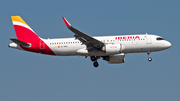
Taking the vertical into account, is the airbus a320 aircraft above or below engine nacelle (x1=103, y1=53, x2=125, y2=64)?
above

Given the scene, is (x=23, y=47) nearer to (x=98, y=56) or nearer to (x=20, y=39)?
(x=20, y=39)

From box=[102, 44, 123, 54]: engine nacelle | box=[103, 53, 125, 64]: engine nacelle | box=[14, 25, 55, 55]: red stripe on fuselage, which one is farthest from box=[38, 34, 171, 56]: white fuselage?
box=[103, 53, 125, 64]: engine nacelle

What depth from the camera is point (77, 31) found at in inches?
1810

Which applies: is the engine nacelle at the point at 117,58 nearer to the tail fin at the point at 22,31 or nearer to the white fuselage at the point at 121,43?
the white fuselage at the point at 121,43

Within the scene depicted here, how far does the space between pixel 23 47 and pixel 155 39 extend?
20.0m

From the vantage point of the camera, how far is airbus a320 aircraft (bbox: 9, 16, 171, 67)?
4856 centimetres

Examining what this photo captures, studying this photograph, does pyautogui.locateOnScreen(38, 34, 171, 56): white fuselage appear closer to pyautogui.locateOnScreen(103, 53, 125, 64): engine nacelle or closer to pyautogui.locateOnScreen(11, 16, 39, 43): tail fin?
pyautogui.locateOnScreen(11, 16, 39, 43): tail fin

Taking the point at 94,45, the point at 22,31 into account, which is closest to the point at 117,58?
the point at 94,45

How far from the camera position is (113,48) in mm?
48250

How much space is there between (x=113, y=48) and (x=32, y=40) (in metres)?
12.8

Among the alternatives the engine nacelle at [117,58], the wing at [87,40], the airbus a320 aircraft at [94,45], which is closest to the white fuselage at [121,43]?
the airbus a320 aircraft at [94,45]

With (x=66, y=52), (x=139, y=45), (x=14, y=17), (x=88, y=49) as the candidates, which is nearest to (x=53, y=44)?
(x=66, y=52)

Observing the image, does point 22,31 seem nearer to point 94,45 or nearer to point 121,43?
point 94,45

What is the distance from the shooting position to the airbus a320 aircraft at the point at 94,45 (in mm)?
48562
